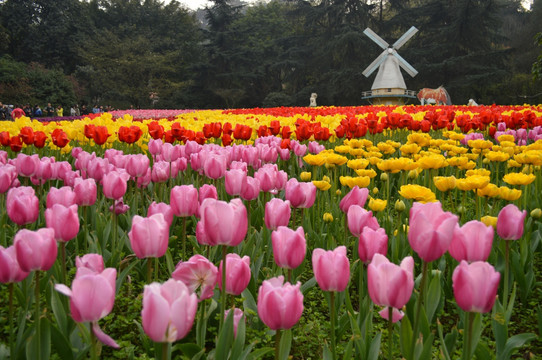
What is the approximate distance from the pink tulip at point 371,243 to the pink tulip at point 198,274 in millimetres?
471

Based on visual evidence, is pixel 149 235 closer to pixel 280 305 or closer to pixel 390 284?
pixel 280 305

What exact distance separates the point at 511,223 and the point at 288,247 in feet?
2.76

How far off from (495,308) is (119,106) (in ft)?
127

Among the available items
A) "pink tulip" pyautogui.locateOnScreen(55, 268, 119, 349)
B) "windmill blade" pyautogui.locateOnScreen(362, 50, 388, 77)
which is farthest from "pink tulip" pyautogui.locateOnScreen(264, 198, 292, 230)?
"windmill blade" pyautogui.locateOnScreen(362, 50, 388, 77)

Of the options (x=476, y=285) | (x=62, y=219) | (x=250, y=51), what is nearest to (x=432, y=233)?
(x=476, y=285)

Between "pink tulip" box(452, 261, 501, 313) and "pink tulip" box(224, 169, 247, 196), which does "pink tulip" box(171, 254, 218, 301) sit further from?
"pink tulip" box(224, 169, 247, 196)

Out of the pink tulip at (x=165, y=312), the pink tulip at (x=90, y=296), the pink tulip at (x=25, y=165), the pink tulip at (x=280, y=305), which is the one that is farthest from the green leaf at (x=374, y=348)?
the pink tulip at (x=25, y=165)

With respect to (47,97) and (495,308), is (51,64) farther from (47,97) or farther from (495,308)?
(495,308)

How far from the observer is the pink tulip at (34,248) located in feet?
3.69

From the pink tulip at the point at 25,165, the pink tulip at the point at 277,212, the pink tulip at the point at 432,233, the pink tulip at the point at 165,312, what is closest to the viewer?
the pink tulip at the point at 165,312

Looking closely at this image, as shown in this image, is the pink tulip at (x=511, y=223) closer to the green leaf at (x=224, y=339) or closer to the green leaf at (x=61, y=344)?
the green leaf at (x=224, y=339)

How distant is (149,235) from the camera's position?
50.8 inches

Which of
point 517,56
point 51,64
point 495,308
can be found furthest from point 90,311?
point 51,64

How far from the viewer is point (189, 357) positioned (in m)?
1.42
